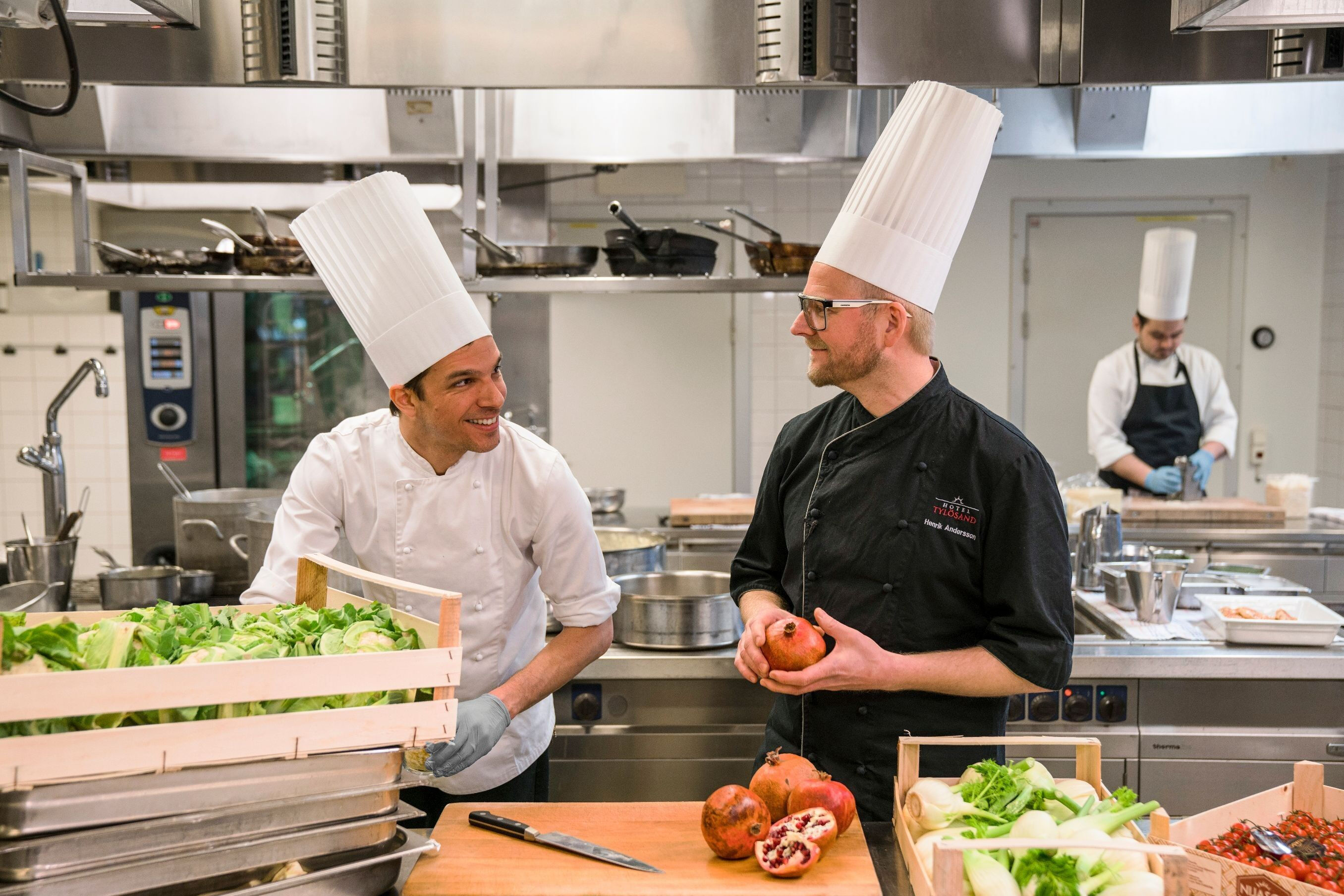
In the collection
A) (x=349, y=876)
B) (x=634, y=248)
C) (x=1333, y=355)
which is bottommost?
(x=349, y=876)

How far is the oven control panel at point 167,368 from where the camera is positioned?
4566 millimetres

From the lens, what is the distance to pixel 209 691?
118 cm

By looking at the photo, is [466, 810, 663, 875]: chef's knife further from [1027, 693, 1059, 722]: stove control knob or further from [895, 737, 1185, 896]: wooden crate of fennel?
[1027, 693, 1059, 722]: stove control knob

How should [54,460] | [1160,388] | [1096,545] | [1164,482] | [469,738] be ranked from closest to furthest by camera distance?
[469,738] → [54,460] → [1096,545] → [1164,482] → [1160,388]

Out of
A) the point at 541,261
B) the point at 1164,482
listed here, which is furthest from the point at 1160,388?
the point at 541,261

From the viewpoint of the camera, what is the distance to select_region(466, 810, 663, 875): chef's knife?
1.44m

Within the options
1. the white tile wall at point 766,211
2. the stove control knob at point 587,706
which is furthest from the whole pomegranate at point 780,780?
the white tile wall at point 766,211

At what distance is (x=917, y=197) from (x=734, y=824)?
1.18 metres

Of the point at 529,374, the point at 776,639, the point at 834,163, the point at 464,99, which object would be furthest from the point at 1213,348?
the point at 776,639

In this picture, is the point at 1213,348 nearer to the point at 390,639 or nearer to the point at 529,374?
the point at 529,374

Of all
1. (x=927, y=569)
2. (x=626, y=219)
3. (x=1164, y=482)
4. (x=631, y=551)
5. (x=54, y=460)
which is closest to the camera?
(x=927, y=569)

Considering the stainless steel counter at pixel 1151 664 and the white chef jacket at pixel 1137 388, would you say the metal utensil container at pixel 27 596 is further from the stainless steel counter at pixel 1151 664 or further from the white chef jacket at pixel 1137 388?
the white chef jacket at pixel 1137 388

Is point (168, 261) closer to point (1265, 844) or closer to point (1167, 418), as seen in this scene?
point (1265, 844)

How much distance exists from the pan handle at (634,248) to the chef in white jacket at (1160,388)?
2.64 metres
